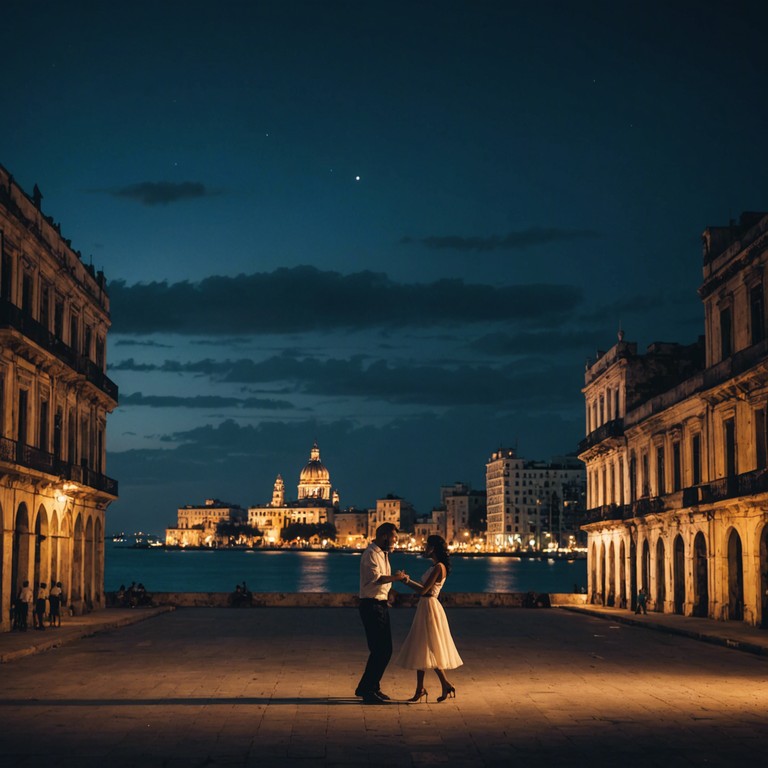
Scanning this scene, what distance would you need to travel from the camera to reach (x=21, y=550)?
103 ft

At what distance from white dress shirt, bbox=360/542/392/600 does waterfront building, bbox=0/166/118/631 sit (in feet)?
53.9

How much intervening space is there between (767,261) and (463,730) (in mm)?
21931

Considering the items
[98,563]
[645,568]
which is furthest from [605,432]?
[98,563]

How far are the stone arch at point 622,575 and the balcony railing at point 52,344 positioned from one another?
21.1 meters

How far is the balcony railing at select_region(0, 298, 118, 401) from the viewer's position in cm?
2827

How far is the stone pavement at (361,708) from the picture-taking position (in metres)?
11.0

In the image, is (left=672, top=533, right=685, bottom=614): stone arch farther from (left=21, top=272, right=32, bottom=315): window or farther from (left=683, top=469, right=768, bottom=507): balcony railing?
(left=21, top=272, right=32, bottom=315): window

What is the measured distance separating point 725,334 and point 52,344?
1928 centimetres

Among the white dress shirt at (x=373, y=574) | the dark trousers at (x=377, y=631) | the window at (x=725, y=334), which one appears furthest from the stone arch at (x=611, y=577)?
the white dress shirt at (x=373, y=574)

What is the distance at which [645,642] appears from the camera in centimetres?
2664

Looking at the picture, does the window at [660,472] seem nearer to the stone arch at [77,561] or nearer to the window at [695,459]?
the window at [695,459]

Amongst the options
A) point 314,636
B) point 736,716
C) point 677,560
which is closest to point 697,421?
point 677,560

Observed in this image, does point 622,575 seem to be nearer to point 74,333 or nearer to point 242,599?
point 242,599

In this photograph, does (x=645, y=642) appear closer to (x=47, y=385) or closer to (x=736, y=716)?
(x=736, y=716)
